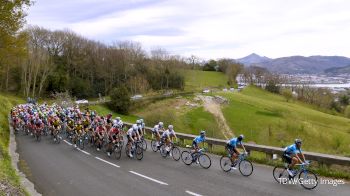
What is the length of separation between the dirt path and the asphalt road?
40898 millimetres

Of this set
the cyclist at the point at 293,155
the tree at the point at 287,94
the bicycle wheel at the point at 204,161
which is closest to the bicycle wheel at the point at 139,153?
the bicycle wheel at the point at 204,161

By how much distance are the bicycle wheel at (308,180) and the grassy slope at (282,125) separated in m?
36.8

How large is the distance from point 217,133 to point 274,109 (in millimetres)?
29997

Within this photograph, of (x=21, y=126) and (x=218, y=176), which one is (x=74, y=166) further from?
(x=21, y=126)

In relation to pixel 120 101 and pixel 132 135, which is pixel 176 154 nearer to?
pixel 132 135

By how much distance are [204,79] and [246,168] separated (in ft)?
377

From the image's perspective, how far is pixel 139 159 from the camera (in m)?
20.1

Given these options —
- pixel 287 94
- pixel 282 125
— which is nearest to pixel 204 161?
pixel 282 125

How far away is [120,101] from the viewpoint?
7175 centimetres

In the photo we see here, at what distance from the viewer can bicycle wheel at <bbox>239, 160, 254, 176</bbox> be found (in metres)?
15.0

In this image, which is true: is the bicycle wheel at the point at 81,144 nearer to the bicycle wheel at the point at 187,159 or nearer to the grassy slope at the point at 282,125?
the bicycle wheel at the point at 187,159

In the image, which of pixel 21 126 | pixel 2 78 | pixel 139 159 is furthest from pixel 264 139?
pixel 2 78

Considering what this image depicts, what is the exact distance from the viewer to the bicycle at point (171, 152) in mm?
19719

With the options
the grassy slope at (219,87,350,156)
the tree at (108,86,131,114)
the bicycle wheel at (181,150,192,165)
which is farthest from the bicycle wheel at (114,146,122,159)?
the tree at (108,86,131,114)
